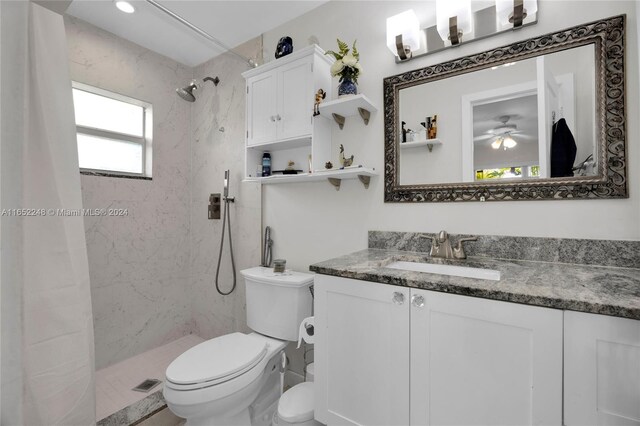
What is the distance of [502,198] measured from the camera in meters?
1.35

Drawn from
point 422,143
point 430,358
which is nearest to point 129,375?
point 430,358

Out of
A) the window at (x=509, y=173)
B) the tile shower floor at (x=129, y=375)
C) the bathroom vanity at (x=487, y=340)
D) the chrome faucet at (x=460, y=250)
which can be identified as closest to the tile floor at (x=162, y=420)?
the tile shower floor at (x=129, y=375)

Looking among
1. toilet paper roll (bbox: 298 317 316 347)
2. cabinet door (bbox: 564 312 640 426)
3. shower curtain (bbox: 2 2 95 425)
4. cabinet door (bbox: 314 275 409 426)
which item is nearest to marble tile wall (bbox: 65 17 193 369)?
shower curtain (bbox: 2 2 95 425)

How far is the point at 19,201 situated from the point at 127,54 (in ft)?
5.75

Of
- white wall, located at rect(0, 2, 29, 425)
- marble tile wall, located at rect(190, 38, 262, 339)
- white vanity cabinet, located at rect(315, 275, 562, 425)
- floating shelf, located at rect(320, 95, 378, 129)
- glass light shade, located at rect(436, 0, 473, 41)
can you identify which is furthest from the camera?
marble tile wall, located at rect(190, 38, 262, 339)

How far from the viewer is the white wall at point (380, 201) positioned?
116 cm

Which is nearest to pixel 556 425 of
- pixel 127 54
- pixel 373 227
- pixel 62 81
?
pixel 373 227

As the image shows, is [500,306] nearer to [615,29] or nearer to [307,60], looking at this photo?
[615,29]

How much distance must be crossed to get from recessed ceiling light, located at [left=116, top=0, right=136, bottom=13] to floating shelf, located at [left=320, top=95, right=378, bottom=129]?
1.51m

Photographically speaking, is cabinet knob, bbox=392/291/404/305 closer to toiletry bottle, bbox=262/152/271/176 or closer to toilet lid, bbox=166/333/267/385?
toilet lid, bbox=166/333/267/385

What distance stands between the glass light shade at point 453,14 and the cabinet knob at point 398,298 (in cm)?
128

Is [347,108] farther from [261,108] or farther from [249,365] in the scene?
[249,365]

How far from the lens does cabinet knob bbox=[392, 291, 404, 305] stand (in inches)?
40.6

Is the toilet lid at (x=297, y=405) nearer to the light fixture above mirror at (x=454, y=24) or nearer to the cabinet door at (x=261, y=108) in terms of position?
the cabinet door at (x=261, y=108)
